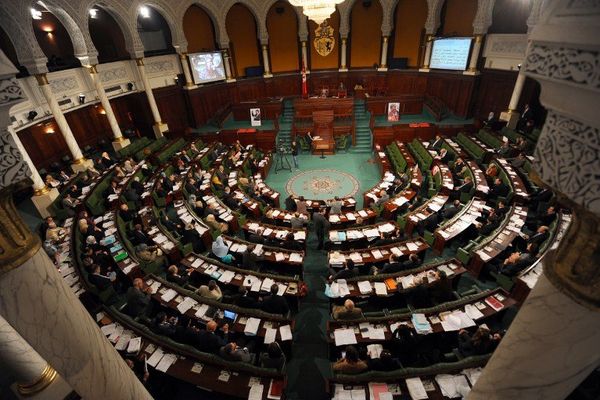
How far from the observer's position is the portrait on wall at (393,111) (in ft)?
59.5

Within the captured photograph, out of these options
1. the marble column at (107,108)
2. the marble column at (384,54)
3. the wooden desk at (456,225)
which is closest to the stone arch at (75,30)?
the marble column at (107,108)

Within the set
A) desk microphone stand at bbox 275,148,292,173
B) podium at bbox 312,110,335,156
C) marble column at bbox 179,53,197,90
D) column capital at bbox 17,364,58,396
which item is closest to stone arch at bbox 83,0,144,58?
marble column at bbox 179,53,197,90

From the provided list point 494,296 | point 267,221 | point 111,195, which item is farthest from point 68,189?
point 494,296

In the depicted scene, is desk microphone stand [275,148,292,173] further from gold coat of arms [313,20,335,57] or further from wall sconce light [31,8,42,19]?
wall sconce light [31,8,42,19]

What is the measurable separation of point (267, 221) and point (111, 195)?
609cm

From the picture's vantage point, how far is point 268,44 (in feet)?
71.2

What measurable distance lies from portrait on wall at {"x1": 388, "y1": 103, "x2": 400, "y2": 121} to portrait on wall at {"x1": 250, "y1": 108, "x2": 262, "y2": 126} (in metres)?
7.80

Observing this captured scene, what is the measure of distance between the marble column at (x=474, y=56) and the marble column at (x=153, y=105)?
17439 millimetres

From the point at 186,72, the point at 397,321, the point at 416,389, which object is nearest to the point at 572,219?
the point at 416,389

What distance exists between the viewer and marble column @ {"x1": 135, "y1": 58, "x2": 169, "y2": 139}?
55.1 feet

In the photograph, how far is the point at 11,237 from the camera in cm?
231

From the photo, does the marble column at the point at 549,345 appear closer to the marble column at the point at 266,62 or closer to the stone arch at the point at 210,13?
the stone arch at the point at 210,13

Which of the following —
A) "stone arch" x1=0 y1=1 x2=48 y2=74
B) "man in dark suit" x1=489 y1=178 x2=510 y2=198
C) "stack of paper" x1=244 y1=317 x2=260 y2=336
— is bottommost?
"stack of paper" x1=244 y1=317 x2=260 y2=336

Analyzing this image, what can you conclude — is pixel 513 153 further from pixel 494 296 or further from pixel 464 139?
pixel 494 296
